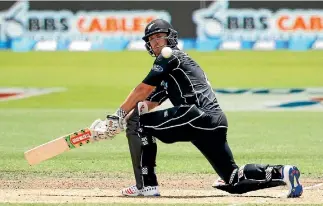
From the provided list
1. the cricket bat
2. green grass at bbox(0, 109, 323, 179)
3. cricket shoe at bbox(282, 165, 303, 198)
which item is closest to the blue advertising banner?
green grass at bbox(0, 109, 323, 179)

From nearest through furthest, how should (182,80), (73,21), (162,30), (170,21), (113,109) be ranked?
(182,80) < (162,30) < (113,109) < (170,21) < (73,21)

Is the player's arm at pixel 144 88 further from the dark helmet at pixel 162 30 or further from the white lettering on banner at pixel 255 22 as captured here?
the white lettering on banner at pixel 255 22

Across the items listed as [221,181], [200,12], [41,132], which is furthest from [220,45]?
[221,181]

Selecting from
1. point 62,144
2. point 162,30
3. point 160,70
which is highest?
point 162,30

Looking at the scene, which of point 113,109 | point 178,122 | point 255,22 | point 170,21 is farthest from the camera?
point 170,21

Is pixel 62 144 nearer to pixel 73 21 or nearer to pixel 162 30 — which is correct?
pixel 162 30

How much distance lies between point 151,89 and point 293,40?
24545mm

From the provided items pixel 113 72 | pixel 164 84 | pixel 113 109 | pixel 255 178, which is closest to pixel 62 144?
pixel 164 84

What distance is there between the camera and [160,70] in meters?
9.89

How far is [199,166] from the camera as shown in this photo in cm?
1325

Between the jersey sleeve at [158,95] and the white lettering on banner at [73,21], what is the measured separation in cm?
2329

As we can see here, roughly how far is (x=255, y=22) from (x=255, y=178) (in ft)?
76.9

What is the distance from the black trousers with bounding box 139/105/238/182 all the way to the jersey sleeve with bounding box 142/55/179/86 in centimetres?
30

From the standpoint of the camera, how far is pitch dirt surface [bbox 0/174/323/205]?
9.92 meters
